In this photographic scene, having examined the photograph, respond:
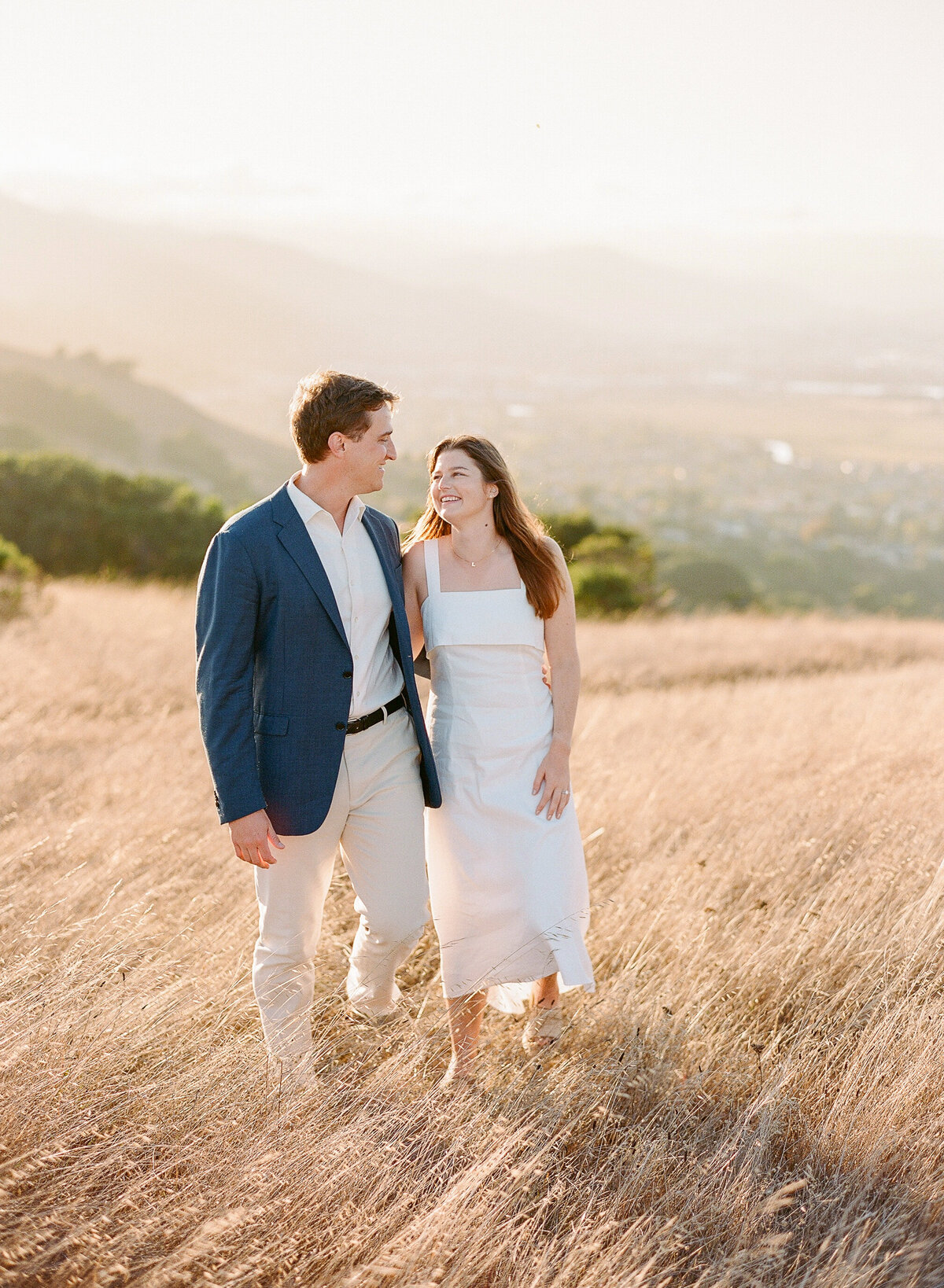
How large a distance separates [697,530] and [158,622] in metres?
48.4

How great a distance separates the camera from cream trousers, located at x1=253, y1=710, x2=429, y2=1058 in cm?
296

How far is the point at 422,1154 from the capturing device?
94.7 inches

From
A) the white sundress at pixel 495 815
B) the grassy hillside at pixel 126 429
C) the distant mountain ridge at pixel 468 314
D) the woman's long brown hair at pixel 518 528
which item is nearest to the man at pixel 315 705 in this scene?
the white sundress at pixel 495 815

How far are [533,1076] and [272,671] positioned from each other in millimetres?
1539

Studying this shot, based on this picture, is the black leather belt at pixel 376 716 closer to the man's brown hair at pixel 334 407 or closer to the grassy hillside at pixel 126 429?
the man's brown hair at pixel 334 407

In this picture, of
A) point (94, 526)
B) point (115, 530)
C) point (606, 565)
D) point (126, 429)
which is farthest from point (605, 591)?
point (126, 429)

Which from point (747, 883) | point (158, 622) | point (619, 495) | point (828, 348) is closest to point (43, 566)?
point (158, 622)

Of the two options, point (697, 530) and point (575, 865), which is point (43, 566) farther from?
point (697, 530)

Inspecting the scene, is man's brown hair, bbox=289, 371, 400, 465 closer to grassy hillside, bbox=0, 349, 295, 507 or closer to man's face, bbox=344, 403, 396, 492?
man's face, bbox=344, 403, 396, 492

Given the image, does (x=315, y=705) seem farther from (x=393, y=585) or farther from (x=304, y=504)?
(x=304, y=504)

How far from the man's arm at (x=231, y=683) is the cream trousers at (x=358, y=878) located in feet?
0.79

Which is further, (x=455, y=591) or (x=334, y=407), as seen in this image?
(x=455, y=591)

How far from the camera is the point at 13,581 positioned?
37.6ft

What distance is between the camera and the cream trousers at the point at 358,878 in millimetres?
2955
